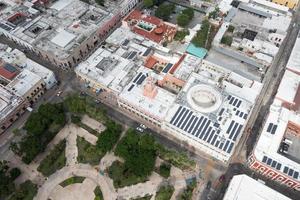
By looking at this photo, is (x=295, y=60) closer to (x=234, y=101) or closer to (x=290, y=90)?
(x=290, y=90)

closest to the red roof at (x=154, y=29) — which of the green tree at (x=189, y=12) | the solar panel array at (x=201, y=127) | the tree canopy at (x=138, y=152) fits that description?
the green tree at (x=189, y=12)


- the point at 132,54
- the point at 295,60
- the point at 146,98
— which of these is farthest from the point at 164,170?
the point at 295,60

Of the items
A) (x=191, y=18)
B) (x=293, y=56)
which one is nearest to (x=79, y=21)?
(x=191, y=18)

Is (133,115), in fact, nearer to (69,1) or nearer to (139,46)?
(139,46)

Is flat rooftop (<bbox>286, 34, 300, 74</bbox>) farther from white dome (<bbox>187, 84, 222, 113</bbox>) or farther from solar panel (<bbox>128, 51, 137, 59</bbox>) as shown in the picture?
solar panel (<bbox>128, 51, 137, 59</bbox>)

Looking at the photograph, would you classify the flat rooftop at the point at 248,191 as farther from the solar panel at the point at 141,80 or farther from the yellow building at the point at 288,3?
the yellow building at the point at 288,3
